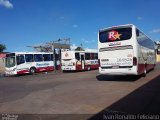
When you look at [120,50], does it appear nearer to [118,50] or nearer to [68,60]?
[118,50]

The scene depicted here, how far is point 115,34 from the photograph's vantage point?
16953 mm

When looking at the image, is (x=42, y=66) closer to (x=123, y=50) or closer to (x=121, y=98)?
(x=123, y=50)

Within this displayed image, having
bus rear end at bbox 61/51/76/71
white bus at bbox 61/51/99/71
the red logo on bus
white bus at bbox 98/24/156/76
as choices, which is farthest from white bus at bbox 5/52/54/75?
the red logo on bus

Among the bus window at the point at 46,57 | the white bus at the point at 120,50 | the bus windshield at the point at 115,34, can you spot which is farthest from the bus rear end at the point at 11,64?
the bus windshield at the point at 115,34

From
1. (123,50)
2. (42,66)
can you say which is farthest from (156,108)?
(42,66)

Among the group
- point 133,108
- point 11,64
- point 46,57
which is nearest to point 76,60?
point 46,57

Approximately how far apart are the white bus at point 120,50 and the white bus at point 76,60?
533 inches

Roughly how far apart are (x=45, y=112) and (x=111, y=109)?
88.8 inches

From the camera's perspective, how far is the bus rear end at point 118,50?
16.2 meters

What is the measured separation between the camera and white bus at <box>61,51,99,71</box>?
31.0 m

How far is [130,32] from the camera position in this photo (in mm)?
16266

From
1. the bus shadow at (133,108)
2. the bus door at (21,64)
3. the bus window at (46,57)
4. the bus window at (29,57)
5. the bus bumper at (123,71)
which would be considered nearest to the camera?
the bus shadow at (133,108)

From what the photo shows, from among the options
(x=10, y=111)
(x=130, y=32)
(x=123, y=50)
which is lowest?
(x=10, y=111)

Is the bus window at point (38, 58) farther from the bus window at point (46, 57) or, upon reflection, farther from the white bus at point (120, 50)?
the white bus at point (120, 50)
